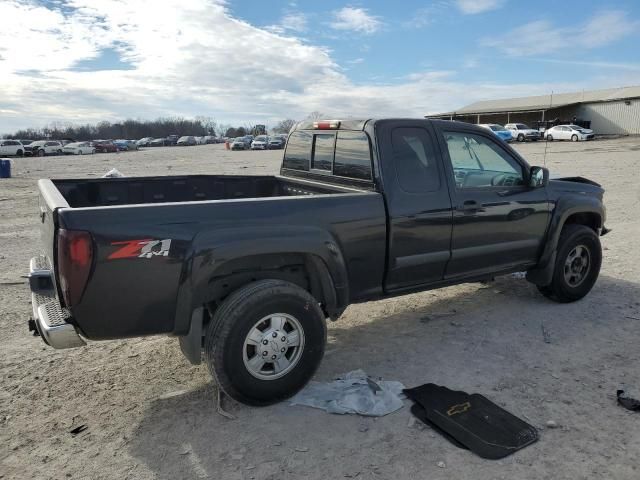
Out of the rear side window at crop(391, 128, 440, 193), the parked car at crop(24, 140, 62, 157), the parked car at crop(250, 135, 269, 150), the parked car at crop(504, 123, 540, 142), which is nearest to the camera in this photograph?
the rear side window at crop(391, 128, 440, 193)

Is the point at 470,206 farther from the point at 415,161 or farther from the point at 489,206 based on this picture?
the point at 415,161

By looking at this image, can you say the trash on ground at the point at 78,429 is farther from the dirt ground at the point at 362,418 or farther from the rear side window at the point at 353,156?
the rear side window at the point at 353,156

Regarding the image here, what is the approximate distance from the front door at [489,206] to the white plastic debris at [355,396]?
1279 mm

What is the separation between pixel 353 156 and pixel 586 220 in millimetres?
2984

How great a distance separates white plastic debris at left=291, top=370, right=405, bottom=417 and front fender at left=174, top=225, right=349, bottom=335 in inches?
35.8

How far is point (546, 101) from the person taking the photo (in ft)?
186

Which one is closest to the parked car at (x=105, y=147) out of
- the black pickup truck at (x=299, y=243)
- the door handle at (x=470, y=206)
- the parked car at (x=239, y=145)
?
the parked car at (x=239, y=145)

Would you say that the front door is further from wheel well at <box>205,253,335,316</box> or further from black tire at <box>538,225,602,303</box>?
wheel well at <box>205,253,335,316</box>

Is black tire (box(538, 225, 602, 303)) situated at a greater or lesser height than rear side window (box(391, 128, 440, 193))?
lesser

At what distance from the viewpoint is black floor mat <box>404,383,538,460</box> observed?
301 centimetres

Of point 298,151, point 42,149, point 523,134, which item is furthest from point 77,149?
point 298,151

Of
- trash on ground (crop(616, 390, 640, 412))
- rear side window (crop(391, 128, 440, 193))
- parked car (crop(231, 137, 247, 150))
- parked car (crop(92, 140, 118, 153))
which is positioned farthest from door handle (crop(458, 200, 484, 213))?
parked car (crop(92, 140, 118, 153))

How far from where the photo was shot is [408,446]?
3035mm

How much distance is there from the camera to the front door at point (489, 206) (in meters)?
4.38
